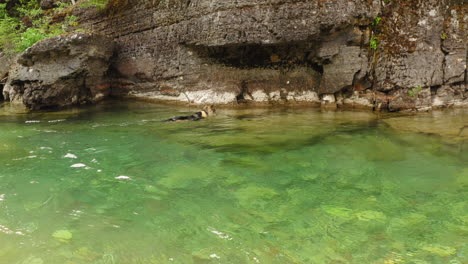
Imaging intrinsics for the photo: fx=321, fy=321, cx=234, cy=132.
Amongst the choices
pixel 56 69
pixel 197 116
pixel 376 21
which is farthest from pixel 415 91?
pixel 56 69

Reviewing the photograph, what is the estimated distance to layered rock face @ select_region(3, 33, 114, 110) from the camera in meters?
11.5

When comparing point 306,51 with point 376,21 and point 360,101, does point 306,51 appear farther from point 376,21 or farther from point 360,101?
point 360,101

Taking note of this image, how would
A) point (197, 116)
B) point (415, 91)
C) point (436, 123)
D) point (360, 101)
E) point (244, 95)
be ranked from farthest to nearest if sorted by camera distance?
1. point (244, 95)
2. point (360, 101)
3. point (197, 116)
4. point (415, 91)
5. point (436, 123)

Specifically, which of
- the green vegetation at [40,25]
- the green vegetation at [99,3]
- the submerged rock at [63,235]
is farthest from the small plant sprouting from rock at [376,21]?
the green vegetation at [40,25]

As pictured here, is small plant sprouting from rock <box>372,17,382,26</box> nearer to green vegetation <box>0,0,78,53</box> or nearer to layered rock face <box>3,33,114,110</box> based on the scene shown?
layered rock face <box>3,33,114,110</box>

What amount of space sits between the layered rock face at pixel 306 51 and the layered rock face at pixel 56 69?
197 centimetres

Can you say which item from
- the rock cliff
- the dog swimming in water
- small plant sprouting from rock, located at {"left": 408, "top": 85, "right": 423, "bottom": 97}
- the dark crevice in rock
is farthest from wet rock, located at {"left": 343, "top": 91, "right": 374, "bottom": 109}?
the dog swimming in water

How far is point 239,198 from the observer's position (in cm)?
373

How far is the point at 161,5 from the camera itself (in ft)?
40.2

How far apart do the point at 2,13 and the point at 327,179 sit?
2042 cm

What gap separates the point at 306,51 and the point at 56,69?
897cm

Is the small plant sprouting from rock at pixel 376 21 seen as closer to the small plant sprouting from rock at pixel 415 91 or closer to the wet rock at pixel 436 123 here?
the small plant sprouting from rock at pixel 415 91

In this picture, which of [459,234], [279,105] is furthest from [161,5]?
[459,234]

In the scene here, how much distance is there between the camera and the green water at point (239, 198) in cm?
272
